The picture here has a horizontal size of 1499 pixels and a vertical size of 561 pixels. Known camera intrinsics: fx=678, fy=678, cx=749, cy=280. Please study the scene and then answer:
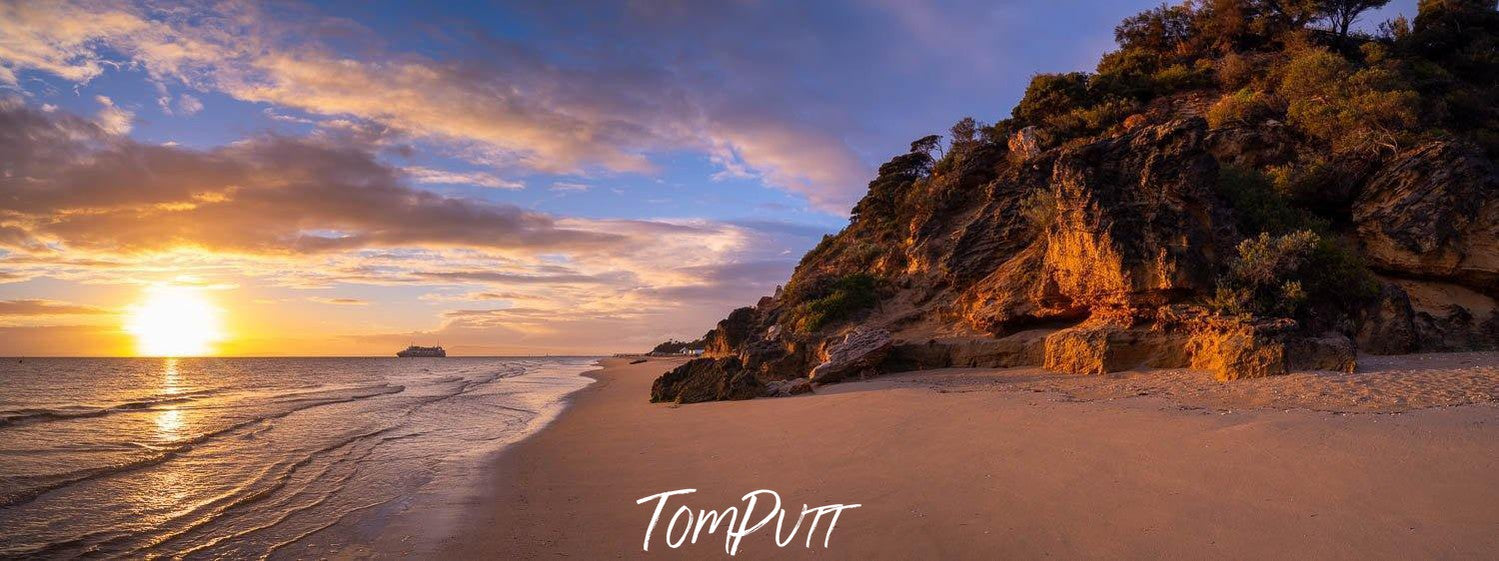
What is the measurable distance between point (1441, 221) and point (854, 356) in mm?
14387

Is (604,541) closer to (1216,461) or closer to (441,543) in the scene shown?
(441,543)

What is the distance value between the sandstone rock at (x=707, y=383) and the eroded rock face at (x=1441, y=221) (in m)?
16.0

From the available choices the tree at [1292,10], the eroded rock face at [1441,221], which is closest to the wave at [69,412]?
the eroded rock face at [1441,221]

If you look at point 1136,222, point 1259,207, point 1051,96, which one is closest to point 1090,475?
point 1136,222

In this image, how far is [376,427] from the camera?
17219 millimetres

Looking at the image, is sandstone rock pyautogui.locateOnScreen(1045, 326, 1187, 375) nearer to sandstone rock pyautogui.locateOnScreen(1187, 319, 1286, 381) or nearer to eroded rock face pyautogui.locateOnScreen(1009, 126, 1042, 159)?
sandstone rock pyautogui.locateOnScreen(1187, 319, 1286, 381)

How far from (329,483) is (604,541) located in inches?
243

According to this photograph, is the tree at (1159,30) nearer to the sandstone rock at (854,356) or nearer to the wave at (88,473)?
the sandstone rock at (854,356)

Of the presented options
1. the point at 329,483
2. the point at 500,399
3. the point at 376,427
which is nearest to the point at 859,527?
the point at 329,483

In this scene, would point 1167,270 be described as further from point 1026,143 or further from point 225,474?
point 225,474

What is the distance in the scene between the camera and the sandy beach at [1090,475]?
5246mm

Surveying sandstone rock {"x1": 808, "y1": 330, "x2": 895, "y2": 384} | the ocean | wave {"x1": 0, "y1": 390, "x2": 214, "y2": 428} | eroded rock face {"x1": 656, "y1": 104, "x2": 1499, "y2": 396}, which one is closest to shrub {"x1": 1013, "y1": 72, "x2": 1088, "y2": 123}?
eroded rock face {"x1": 656, "y1": 104, "x2": 1499, "y2": 396}

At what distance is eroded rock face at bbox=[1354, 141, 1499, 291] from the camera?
53.4ft

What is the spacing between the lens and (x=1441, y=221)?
53.5 feet
